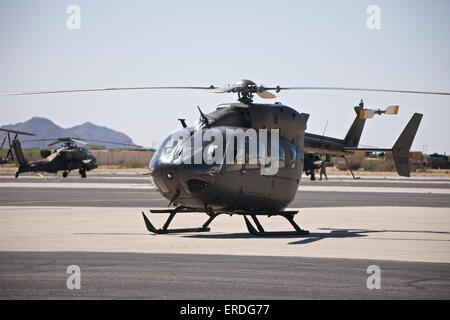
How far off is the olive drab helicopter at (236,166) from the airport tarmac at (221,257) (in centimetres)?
85

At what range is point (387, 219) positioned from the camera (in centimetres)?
2247

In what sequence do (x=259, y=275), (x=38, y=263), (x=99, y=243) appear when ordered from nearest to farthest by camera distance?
(x=259, y=275) → (x=38, y=263) → (x=99, y=243)

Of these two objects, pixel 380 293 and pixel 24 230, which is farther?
pixel 24 230

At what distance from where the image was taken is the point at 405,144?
20906 mm

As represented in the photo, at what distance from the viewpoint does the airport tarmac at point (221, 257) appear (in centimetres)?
953

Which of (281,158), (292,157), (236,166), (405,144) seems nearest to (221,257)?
(236,166)

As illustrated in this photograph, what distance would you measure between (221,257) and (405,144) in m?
10.2

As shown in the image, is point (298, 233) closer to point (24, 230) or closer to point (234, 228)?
point (234, 228)

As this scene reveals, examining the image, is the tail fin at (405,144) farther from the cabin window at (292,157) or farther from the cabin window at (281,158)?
the cabin window at (281,158)

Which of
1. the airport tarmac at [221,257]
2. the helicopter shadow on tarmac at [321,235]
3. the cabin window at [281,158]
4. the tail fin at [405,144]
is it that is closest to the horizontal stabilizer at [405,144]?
the tail fin at [405,144]

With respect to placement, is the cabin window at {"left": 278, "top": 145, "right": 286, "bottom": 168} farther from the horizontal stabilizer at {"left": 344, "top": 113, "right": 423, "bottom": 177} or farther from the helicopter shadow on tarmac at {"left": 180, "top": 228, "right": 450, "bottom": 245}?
the horizontal stabilizer at {"left": 344, "top": 113, "right": 423, "bottom": 177}
